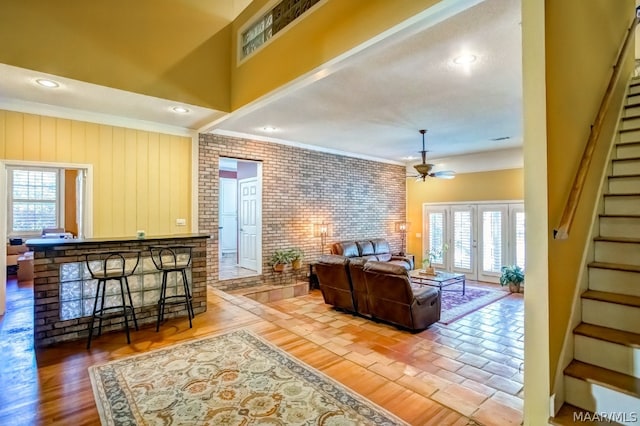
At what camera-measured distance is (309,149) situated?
24.4 ft

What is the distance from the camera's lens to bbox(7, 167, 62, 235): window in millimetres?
7965

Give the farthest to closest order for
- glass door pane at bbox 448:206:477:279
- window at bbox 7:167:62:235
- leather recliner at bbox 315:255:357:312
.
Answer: glass door pane at bbox 448:206:477:279, window at bbox 7:167:62:235, leather recliner at bbox 315:255:357:312

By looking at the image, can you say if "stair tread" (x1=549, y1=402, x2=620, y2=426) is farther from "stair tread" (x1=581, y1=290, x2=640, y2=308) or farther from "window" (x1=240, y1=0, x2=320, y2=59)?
"window" (x1=240, y1=0, x2=320, y2=59)

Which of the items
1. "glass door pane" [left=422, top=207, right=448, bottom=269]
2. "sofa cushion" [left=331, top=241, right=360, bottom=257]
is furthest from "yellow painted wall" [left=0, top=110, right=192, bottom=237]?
"glass door pane" [left=422, top=207, right=448, bottom=269]

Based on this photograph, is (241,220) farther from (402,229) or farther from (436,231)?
(436,231)

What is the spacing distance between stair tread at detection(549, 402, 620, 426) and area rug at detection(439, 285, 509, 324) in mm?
3002

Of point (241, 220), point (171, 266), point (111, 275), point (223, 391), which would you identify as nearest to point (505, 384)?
point (223, 391)

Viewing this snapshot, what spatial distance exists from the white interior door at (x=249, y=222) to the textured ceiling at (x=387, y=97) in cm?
134

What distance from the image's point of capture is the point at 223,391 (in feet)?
8.33

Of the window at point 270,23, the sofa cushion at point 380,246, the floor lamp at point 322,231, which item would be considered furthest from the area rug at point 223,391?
the sofa cushion at point 380,246

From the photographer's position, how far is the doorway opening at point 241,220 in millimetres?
6746

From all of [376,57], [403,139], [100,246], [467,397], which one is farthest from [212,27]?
[467,397]

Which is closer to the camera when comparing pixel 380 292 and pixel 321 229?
pixel 380 292

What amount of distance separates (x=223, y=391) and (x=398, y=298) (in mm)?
2537
